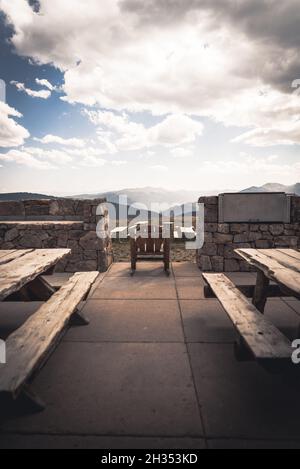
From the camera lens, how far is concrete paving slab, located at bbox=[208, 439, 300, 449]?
5.45 ft

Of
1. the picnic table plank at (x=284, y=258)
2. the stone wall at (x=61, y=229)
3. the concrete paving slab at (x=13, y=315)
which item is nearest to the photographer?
the picnic table plank at (x=284, y=258)

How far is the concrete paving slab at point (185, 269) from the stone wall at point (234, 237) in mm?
275

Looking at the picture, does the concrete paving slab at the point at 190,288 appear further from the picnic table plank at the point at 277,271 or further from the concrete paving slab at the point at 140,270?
the picnic table plank at the point at 277,271

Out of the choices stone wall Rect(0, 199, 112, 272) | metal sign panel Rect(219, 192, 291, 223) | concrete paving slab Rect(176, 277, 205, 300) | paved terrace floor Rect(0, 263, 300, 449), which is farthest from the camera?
stone wall Rect(0, 199, 112, 272)

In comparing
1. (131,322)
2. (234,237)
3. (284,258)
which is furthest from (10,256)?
(234,237)

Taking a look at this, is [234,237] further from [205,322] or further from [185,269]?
[205,322]

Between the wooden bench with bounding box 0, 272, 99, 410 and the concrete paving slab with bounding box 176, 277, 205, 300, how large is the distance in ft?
6.56

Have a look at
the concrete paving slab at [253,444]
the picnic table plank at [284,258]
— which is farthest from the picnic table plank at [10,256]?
the picnic table plank at [284,258]

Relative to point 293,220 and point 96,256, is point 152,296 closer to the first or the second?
point 96,256

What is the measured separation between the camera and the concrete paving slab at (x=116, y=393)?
1820 mm

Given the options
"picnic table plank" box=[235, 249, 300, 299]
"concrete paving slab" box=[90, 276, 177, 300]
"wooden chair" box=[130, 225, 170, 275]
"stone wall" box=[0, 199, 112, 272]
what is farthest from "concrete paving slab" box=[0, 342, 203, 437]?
"stone wall" box=[0, 199, 112, 272]

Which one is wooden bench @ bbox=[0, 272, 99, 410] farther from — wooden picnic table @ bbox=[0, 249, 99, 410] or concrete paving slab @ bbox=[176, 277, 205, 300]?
concrete paving slab @ bbox=[176, 277, 205, 300]

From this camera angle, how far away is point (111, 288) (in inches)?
191
